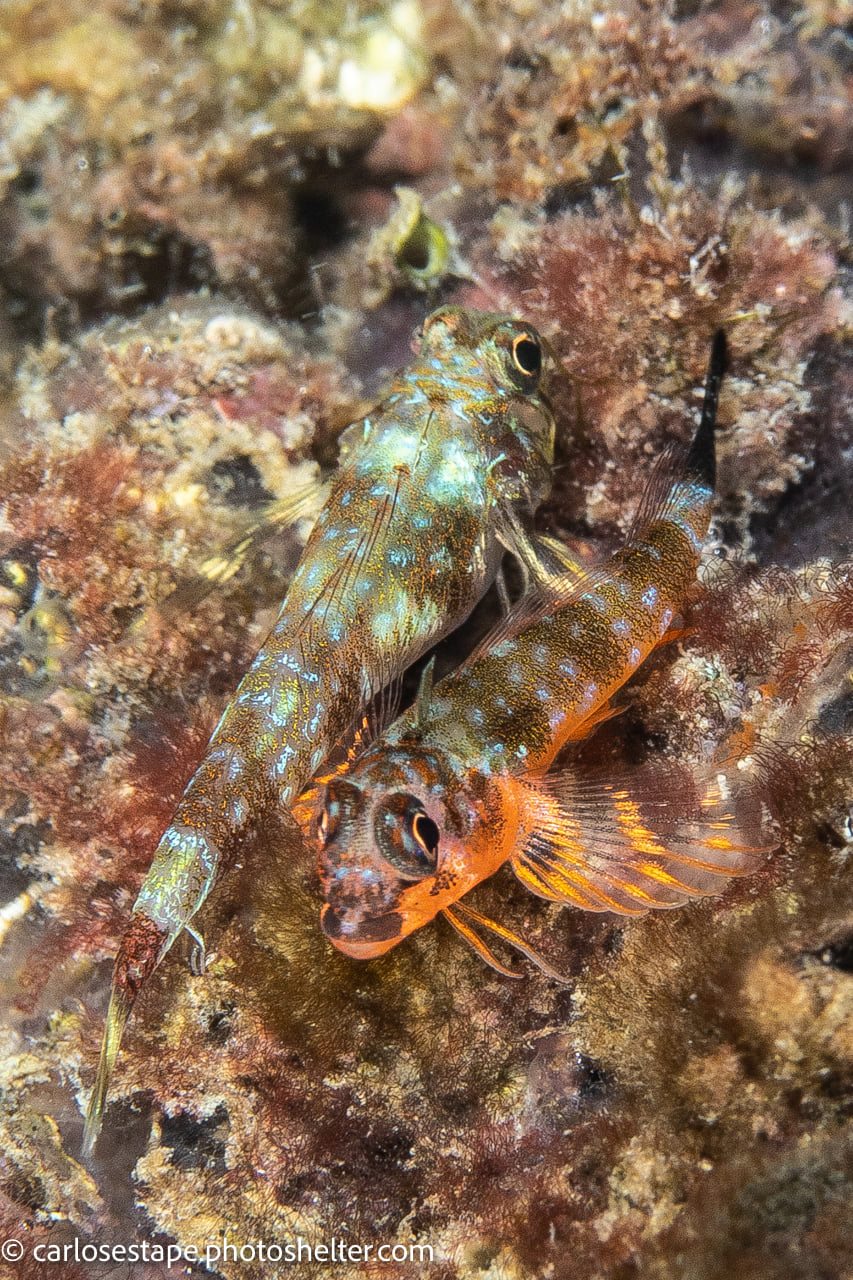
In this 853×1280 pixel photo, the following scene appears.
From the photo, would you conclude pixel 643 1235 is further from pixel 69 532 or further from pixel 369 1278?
pixel 69 532

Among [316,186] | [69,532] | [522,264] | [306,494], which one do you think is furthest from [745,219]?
[69,532]

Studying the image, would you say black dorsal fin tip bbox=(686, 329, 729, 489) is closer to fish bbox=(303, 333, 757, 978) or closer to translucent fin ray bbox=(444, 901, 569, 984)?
fish bbox=(303, 333, 757, 978)

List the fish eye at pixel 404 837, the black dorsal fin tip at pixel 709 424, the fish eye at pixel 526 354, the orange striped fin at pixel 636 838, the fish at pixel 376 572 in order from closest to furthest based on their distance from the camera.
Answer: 1. the fish eye at pixel 404 837
2. the orange striped fin at pixel 636 838
3. the fish at pixel 376 572
4. the black dorsal fin tip at pixel 709 424
5. the fish eye at pixel 526 354

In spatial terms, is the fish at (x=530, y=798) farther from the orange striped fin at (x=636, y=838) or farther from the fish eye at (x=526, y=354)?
the fish eye at (x=526, y=354)

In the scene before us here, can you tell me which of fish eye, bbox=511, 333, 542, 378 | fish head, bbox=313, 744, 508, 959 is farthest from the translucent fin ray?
fish eye, bbox=511, 333, 542, 378

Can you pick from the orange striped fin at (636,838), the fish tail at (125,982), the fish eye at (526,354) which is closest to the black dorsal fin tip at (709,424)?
the fish eye at (526,354)

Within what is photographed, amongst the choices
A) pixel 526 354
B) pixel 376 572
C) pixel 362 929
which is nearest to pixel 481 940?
pixel 362 929

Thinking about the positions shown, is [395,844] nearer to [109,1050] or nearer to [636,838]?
[636,838]
